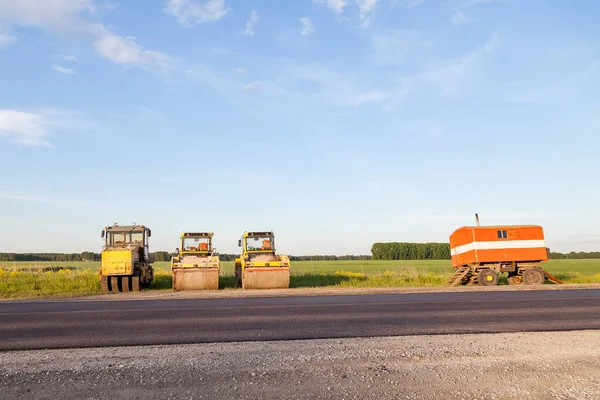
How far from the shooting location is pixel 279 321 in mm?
11055

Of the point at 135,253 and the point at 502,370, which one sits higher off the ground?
the point at 135,253

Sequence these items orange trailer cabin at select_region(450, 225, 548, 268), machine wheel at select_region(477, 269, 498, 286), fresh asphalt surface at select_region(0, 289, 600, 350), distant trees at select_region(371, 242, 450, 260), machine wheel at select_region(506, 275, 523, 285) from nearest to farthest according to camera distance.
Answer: fresh asphalt surface at select_region(0, 289, 600, 350)
machine wheel at select_region(477, 269, 498, 286)
orange trailer cabin at select_region(450, 225, 548, 268)
machine wheel at select_region(506, 275, 523, 285)
distant trees at select_region(371, 242, 450, 260)

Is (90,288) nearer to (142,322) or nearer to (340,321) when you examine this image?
(142,322)

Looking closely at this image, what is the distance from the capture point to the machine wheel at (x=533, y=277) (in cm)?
2572

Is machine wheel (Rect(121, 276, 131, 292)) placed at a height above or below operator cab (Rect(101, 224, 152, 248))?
below

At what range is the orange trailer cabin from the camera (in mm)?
26141

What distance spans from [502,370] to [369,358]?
5.68 feet

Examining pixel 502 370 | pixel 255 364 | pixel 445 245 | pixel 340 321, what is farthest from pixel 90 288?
pixel 445 245

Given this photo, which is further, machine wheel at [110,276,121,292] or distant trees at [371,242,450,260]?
distant trees at [371,242,450,260]

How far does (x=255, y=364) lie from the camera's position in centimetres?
687

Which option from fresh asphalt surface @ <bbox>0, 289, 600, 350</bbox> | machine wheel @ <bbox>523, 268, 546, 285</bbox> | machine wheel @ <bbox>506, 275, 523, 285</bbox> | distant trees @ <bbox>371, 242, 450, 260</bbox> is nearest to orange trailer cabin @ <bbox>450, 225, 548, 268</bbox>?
machine wheel @ <bbox>523, 268, 546, 285</bbox>

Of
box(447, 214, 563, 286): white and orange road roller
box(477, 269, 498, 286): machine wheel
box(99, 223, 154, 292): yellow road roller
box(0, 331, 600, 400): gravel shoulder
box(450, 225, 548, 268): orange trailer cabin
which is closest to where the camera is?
box(0, 331, 600, 400): gravel shoulder

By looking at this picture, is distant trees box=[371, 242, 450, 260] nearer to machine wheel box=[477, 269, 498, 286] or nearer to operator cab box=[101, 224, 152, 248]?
machine wheel box=[477, 269, 498, 286]

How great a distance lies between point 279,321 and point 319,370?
4.57 meters
